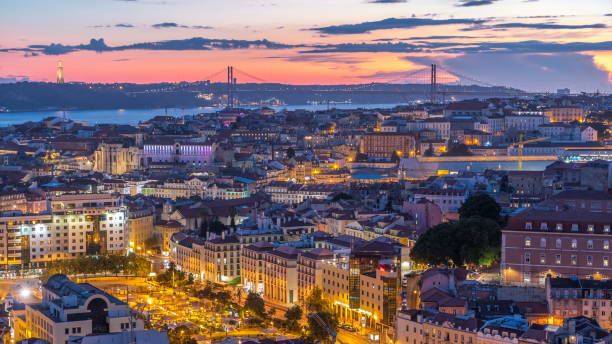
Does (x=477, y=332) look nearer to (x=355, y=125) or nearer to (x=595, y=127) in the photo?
(x=595, y=127)

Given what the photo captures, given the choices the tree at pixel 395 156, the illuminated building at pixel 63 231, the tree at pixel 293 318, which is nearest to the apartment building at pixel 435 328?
the tree at pixel 293 318

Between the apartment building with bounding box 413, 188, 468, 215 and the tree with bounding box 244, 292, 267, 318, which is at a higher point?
the apartment building with bounding box 413, 188, 468, 215

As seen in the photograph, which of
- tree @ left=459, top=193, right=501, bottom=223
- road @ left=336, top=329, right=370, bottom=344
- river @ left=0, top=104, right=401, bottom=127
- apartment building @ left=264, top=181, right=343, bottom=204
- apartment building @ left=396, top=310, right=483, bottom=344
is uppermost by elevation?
tree @ left=459, top=193, right=501, bottom=223

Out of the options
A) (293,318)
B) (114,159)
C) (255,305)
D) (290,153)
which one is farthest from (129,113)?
(293,318)

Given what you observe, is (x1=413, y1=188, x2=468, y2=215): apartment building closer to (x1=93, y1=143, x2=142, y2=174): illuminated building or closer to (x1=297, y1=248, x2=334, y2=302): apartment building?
(x1=297, y1=248, x2=334, y2=302): apartment building

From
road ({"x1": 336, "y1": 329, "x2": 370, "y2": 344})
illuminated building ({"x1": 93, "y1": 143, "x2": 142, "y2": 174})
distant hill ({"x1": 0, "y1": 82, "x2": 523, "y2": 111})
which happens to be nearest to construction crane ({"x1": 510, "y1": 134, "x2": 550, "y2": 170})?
illuminated building ({"x1": 93, "y1": 143, "x2": 142, "y2": 174})

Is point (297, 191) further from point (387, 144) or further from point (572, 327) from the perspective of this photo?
point (572, 327)

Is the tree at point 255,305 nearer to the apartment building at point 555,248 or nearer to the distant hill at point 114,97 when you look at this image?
the apartment building at point 555,248
